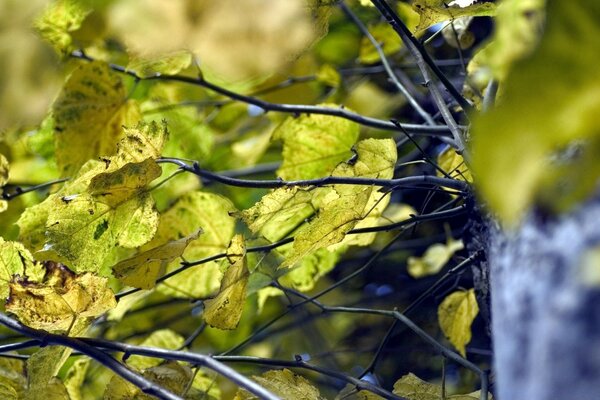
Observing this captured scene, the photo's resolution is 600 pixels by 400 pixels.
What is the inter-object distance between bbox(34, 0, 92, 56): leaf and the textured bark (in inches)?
36.0

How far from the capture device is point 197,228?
1.04 metres

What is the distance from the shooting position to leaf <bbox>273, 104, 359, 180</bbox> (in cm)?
107

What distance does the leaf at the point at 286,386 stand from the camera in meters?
0.75

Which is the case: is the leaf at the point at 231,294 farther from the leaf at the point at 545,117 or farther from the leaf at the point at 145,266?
the leaf at the point at 545,117

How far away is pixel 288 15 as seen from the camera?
0.88 meters

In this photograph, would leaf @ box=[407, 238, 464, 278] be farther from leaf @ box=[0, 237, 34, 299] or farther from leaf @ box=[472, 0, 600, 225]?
leaf @ box=[472, 0, 600, 225]

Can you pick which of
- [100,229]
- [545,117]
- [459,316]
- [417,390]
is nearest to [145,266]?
[100,229]

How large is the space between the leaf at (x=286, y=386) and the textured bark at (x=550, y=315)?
1.28 feet

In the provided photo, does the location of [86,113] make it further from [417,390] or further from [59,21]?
[417,390]

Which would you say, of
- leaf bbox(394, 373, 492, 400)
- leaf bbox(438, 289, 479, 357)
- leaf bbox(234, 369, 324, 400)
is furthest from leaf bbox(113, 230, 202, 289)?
leaf bbox(438, 289, 479, 357)

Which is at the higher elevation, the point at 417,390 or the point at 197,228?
the point at 197,228

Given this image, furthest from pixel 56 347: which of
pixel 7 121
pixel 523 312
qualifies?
pixel 523 312

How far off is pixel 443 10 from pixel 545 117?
46 centimetres

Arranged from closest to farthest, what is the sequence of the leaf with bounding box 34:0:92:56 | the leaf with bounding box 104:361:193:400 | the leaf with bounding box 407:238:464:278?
the leaf with bounding box 104:361:193:400 → the leaf with bounding box 34:0:92:56 → the leaf with bounding box 407:238:464:278
